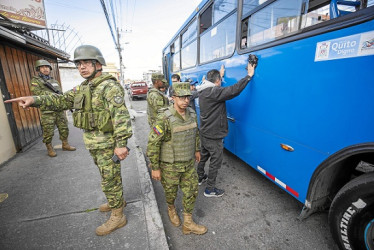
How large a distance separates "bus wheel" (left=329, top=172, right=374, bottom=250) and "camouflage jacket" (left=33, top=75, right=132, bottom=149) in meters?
2.11

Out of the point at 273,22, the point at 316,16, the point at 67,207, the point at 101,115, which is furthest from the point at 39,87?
the point at 316,16

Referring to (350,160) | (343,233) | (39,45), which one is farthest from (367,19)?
→ (39,45)

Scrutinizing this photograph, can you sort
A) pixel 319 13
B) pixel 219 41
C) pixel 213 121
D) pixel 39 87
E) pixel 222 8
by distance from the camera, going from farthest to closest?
pixel 39 87
pixel 219 41
pixel 222 8
pixel 213 121
pixel 319 13

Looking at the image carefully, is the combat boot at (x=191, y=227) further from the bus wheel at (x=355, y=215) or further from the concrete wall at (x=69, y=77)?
the concrete wall at (x=69, y=77)

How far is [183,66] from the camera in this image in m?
5.70

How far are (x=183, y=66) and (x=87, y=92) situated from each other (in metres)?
4.10

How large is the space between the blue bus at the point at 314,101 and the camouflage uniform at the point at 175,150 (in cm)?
105

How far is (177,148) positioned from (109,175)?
0.84m

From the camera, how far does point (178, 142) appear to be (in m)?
1.95

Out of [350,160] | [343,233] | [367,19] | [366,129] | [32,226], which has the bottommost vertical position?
[32,226]

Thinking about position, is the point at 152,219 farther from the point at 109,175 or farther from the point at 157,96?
the point at 157,96

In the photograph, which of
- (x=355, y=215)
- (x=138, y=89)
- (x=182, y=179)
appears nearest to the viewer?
(x=355, y=215)

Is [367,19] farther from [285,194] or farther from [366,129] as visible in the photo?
[285,194]

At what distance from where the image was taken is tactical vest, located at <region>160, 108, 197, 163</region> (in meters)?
1.91
